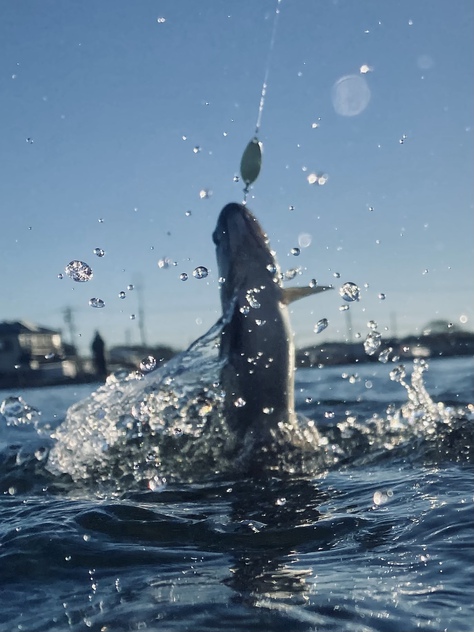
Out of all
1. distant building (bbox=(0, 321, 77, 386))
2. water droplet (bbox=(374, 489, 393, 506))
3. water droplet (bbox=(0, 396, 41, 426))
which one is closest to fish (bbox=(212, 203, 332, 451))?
water droplet (bbox=(374, 489, 393, 506))

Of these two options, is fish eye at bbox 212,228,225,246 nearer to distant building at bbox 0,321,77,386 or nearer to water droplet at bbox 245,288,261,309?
water droplet at bbox 245,288,261,309

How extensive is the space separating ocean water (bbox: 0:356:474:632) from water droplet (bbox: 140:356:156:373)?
86 millimetres

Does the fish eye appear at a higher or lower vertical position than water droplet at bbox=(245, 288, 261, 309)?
higher

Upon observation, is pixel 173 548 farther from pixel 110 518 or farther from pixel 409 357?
pixel 409 357

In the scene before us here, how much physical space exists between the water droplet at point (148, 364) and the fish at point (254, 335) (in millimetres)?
735

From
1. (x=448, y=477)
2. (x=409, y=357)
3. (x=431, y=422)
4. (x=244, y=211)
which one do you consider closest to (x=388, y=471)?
(x=448, y=477)

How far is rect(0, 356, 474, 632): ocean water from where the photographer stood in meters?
2.39

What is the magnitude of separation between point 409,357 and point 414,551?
18.8 feet

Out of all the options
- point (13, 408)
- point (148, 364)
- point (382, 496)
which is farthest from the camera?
point (13, 408)

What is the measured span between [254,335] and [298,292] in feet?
1.48

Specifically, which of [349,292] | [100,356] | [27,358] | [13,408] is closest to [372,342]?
[349,292]

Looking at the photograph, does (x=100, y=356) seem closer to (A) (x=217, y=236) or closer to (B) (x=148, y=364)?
(B) (x=148, y=364)

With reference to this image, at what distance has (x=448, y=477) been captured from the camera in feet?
A: 13.9

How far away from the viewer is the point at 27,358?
53.7ft
